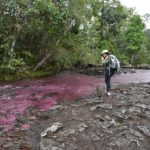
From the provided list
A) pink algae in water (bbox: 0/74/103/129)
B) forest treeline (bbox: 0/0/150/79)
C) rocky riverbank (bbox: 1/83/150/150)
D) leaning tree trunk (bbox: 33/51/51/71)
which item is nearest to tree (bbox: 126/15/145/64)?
forest treeline (bbox: 0/0/150/79)

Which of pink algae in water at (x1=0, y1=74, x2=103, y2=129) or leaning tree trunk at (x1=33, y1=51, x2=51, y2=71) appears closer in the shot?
pink algae in water at (x1=0, y1=74, x2=103, y2=129)

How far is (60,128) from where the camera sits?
11.9 m

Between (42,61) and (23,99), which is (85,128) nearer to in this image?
(23,99)

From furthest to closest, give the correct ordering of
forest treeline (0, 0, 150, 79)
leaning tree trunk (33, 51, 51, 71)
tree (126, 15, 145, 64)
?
tree (126, 15, 145, 64) → leaning tree trunk (33, 51, 51, 71) → forest treeline (0, 0, 150, 79)

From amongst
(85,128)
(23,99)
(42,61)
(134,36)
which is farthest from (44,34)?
(134,36)

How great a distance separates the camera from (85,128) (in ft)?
39.0

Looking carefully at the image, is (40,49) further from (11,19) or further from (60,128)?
(60,128)

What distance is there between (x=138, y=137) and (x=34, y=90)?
40.6ft

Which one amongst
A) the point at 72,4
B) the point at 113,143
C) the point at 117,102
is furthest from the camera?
the point at 72,4

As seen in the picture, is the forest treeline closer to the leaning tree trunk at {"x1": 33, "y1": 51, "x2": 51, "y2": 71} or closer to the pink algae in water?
the leaning tree trunk at {"x1": 33, "y1": 51, "x2": 51, "y2": 71}

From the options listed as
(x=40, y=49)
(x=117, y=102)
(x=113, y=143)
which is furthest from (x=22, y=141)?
(x=40, y=49)

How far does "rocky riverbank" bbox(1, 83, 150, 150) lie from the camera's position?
34.4 ft

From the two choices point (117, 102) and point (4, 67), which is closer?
point (117, 102)

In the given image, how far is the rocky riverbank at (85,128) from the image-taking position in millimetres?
10484
